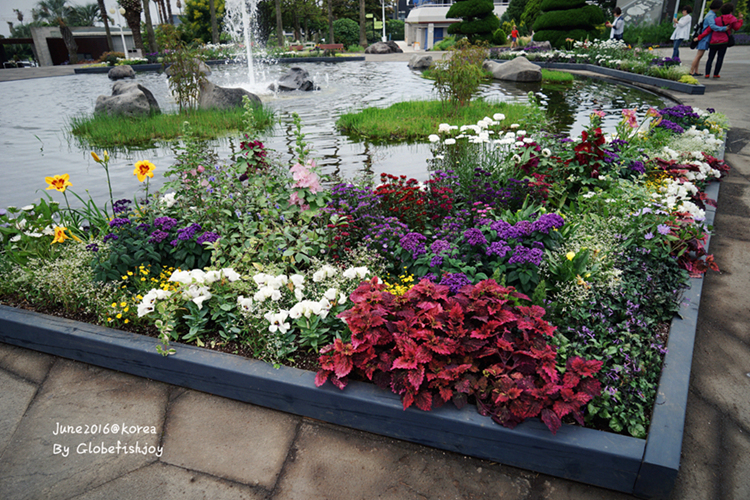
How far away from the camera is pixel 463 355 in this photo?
224 cm

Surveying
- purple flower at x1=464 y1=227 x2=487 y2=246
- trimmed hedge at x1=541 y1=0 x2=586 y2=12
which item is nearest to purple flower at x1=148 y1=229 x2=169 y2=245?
purple flower at x1=464 y1=227 x2=487 y2=246

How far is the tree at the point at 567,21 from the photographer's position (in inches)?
875

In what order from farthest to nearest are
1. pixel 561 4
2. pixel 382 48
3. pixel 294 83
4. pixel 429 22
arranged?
pixel 429 22 < pixel 382 48 < pixel 561 4 < pixel 294 83

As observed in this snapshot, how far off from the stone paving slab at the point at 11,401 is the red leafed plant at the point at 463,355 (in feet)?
5.54

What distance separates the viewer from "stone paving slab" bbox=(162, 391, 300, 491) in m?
2.13

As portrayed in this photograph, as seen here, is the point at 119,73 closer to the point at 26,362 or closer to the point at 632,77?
the point at 632,77

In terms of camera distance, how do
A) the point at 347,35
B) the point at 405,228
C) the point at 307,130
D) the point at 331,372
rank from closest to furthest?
the point at 331,372 → the point at 405,228 → the point at 307,130 → the point at 347,35

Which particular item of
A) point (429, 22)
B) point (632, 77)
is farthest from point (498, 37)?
point (429, 22)

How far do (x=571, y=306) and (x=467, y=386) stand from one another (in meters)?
0.97

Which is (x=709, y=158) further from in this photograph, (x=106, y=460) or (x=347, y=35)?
(x=347, y=35)

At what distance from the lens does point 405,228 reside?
319cm

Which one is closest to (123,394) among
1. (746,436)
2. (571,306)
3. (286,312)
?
(286,312)

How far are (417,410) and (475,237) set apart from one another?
1133 mm

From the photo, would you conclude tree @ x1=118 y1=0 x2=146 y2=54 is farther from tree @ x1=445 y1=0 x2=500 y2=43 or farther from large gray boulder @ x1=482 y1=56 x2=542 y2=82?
large gray boulder @ x1=482 y1=56 x2=542 y2=82
